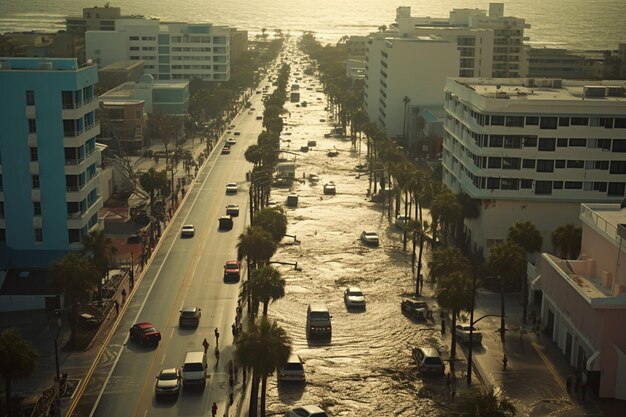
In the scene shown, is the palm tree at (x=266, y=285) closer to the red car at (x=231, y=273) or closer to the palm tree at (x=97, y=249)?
the palm tree at (x=97, y=249)

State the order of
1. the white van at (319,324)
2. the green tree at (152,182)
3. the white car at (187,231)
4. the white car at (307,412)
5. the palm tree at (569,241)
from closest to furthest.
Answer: the white car at (307,412), the white van at (319,324), the palm tree at (569,241), the white car at (187,231), the green tree at (152,182)

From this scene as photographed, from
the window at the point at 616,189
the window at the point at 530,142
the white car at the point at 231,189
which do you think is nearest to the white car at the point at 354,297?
the window at the point at 530,142

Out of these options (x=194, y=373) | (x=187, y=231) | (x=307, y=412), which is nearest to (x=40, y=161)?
(x=187, y=231)

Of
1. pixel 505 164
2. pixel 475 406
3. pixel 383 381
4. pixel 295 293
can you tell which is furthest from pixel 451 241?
pixel 475 406

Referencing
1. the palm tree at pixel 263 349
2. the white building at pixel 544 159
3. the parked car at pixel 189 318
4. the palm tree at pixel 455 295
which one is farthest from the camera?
the white building at pixel 544 159

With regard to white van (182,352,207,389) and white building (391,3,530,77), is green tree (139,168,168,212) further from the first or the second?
white building (391,3,530,77)

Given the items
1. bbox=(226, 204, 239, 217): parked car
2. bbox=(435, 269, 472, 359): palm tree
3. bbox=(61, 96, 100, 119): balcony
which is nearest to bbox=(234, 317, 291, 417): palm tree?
bbox=(435, 269, 472, 359): palm tree

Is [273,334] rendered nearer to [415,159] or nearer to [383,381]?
[383,381]
